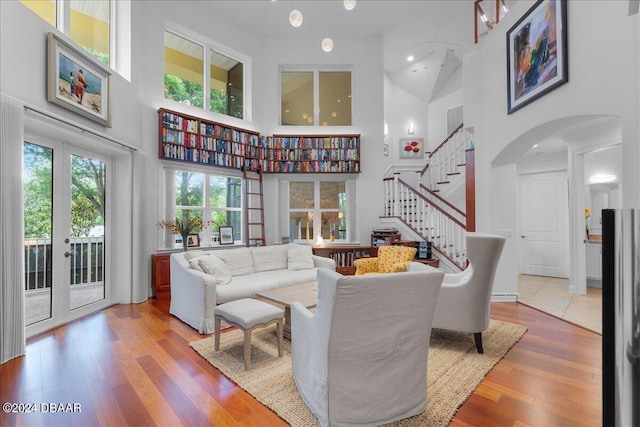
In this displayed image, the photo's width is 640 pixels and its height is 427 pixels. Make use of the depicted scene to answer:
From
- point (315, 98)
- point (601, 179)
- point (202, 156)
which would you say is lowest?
point (601, 179)

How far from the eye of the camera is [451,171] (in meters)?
6.88

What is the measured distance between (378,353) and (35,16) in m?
4.35

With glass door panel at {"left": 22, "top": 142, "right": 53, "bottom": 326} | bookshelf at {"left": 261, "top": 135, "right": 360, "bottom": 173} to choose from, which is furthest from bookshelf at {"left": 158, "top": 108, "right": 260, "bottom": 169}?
glass door panel at {"left": 22, "top": 142, "right": 53, "bottom": 326}

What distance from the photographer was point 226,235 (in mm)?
5707

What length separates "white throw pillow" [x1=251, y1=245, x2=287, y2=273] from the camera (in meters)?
4.70

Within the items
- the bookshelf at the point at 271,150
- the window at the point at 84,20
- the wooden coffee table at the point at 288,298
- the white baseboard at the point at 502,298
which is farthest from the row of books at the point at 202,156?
the white baseboard at the point at 502,298

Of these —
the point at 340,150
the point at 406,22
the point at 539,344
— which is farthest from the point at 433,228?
the point at 406,22

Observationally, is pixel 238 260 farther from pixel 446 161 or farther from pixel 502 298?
pixel 446 161

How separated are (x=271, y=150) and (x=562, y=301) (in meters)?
5.53

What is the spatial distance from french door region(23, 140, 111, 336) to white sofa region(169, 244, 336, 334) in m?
1.18

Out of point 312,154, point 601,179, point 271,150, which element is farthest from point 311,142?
point 601,179

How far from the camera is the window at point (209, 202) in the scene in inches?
207

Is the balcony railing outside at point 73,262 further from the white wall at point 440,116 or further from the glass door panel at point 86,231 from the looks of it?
the white wall at point 440,116

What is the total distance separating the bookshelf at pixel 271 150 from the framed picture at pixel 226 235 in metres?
1.18
